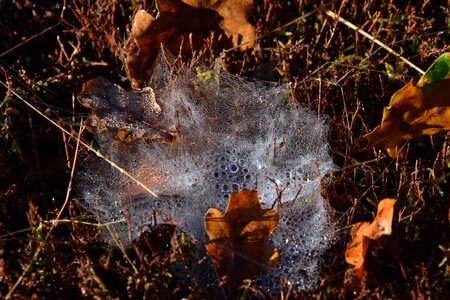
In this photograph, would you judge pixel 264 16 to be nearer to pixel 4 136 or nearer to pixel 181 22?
pixel 181 22

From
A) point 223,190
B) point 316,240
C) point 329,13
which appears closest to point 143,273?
point 223,190

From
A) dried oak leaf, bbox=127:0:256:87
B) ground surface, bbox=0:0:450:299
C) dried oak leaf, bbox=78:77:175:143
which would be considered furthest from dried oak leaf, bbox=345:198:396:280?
dried oak leaf, bbox=127:0:256:87

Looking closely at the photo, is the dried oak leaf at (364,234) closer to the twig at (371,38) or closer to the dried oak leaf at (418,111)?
the dried oak leaf at (418,111)

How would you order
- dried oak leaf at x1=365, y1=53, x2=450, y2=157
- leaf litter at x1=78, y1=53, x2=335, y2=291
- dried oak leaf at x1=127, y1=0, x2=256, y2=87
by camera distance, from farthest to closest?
dried oak leaf at x1=127, y1=0, x2=256, y2=87 → dried oak leaf at x1=365, y1=53, x2=450, y2=157 → leaf litter at x1=78, y1=53, x2=335, y2=291

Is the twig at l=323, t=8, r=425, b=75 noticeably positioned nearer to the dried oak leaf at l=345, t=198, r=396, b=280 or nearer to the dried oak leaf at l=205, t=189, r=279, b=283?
the dried oak leaf at l=345, t=198, r=396, b=280

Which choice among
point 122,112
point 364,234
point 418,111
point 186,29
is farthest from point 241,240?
point 186,29

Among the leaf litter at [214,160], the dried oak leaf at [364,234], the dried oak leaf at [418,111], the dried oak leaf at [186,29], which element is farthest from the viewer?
the dried oak leaf at [186,29]

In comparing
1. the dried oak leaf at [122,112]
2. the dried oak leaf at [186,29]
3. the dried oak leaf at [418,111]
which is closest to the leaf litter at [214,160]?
the dried oak leaf at [122,112]

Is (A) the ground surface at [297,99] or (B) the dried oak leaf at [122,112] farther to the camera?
(B) the dried oak leaf at [122,112]
